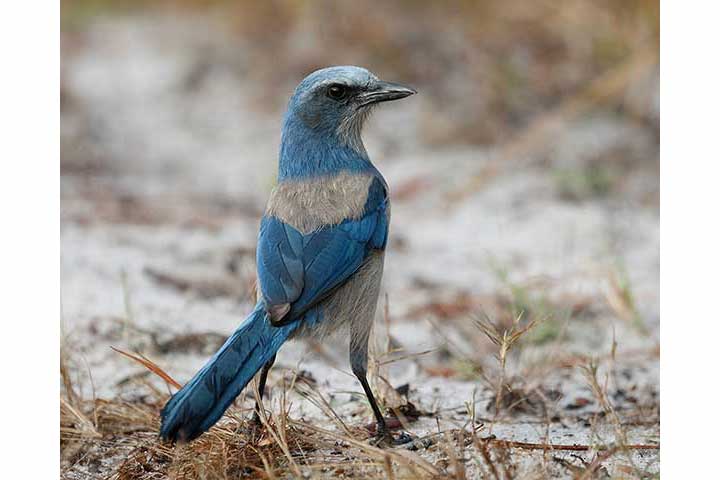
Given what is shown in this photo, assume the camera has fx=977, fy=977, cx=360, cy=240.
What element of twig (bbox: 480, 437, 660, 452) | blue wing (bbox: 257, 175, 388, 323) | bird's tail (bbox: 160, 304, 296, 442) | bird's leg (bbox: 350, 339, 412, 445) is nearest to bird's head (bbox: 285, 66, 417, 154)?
blue wing (bbox: 257, 175, 388, 323)

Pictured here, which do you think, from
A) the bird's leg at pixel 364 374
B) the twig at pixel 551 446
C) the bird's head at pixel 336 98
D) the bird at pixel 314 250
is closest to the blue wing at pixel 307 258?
the bird at pixel 314 250

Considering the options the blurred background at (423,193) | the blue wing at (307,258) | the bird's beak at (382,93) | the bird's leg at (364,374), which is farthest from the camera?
the blurred background at (423,193)

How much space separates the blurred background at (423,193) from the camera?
4.07 metres

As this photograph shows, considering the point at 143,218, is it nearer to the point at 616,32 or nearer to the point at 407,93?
the point at 407,93

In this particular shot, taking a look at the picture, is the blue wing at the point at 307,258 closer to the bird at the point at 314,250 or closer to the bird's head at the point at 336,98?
the bird at the point at 314,250

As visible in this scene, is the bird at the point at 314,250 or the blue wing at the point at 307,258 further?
the blue wing at the point at 307,258

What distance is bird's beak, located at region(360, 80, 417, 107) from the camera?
341cm

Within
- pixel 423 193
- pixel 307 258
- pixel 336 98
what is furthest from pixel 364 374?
pixel 423 193

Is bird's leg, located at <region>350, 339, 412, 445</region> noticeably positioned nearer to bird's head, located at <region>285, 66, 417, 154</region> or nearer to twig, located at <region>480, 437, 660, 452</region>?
twig, located at <region>480, 437, 660, 452</region>

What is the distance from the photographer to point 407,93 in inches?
134

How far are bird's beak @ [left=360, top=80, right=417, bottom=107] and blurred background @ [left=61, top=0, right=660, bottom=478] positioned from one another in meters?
0.87

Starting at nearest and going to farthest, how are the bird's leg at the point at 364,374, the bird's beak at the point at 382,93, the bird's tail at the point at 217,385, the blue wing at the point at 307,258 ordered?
the bird's tail at the point at 217,385, the blue wing at the point at 307,258, the bird's leg at the point at 364,374, the bird's beak at the point at 382,93

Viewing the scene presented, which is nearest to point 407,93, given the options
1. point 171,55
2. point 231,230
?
point 231,230

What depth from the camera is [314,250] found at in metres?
3.08
